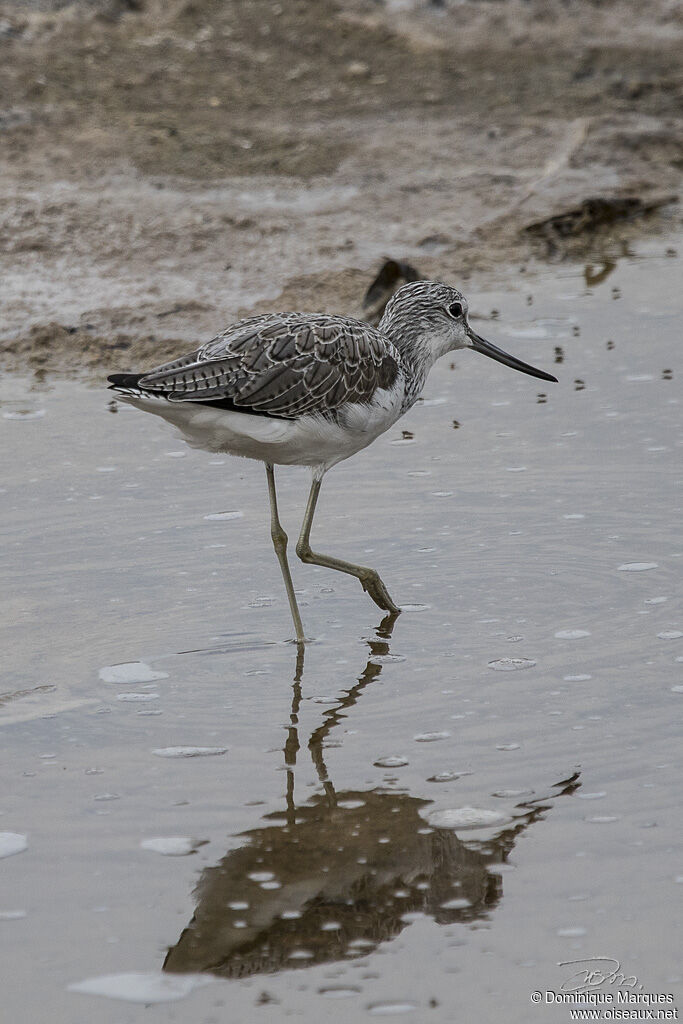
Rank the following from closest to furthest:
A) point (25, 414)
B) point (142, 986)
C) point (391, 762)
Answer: point (142, 986) < point (391, 762) < point (25, 414)

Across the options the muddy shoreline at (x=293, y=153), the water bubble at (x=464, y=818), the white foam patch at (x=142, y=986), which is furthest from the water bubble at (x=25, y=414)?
the white foam patch at (x=142, y=986)

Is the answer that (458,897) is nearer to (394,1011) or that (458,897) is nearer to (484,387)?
(394,1011)

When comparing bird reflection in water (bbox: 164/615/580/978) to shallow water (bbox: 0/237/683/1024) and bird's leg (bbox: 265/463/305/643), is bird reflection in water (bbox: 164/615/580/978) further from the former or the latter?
bird's leg (bbox: 265/463/305/643)

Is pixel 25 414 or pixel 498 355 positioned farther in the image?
pixel 25 414

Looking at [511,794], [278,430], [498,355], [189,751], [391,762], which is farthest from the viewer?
[498,355]

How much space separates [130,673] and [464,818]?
1.53 m

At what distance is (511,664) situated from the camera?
199 inches

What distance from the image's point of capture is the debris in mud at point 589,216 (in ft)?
33.7

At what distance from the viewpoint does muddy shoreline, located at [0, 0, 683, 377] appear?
933 centimetres

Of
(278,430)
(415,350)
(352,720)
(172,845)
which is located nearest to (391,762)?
(352,720)

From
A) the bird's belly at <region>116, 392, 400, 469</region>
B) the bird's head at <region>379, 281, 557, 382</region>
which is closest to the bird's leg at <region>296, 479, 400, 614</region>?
the bird's belly at <region>116, 392, 400, 469</region>

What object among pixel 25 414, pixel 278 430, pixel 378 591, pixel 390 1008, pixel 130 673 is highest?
pixel 278 430

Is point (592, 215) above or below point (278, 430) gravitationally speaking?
above
